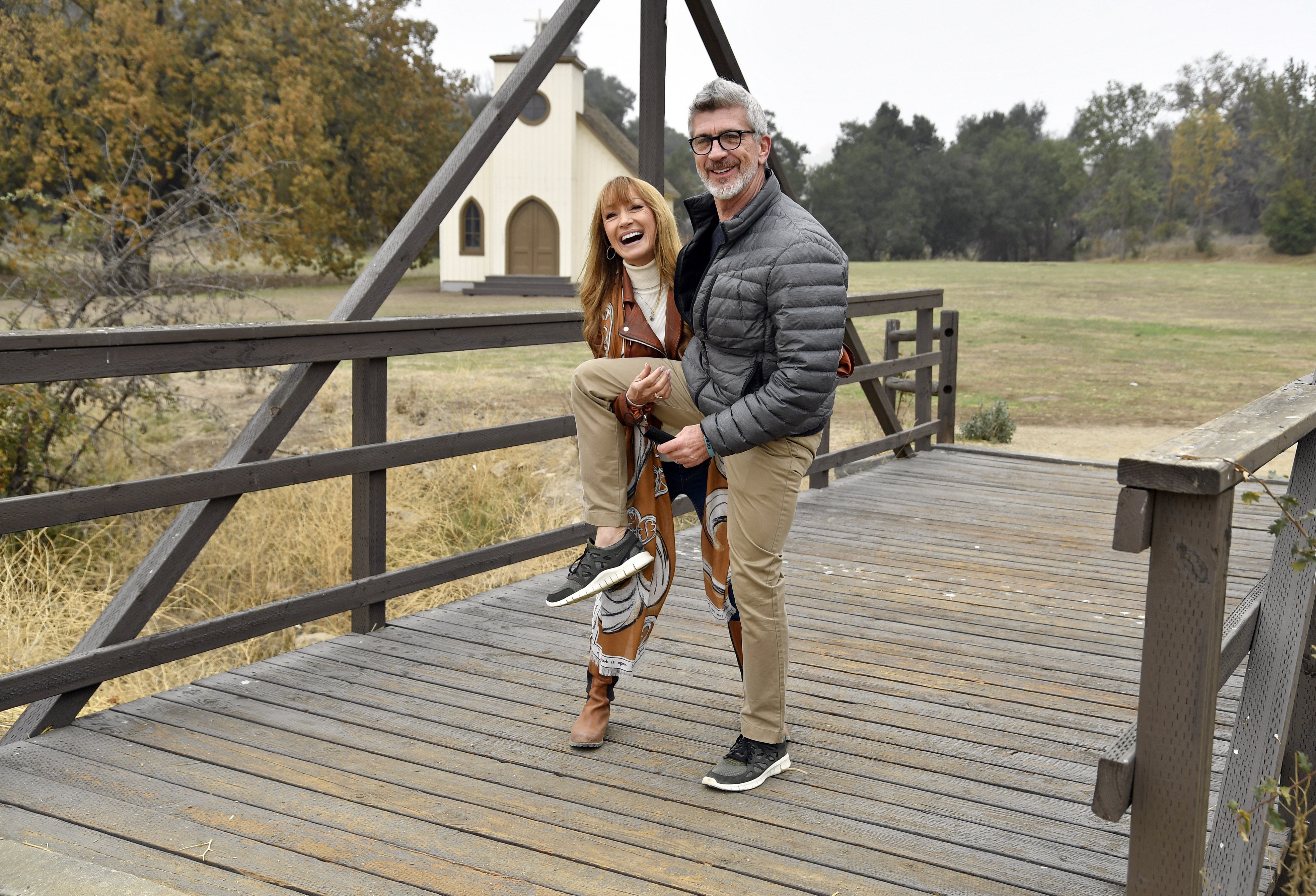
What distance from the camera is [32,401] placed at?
21.4 ft

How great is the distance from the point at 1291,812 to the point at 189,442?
1024 centimetres

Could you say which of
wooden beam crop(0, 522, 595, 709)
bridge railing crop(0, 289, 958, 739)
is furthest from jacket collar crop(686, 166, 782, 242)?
wooden beam crop(0, 522, 595, 709)

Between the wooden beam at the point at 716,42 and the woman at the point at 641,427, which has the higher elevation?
the wooden beam at the point at 716,42

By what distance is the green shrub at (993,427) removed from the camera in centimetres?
1255

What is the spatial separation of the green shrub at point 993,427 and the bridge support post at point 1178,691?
1079 centimetres

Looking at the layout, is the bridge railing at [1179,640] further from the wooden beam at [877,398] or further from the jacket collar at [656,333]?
the wooden beam at [877,398]

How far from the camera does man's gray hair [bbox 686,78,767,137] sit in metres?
2.81

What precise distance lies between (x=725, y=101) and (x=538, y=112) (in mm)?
28058

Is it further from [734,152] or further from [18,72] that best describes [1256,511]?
[18,72]

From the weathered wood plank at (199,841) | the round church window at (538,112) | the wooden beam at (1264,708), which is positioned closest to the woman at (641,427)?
the weathered wood plank at (199,841)

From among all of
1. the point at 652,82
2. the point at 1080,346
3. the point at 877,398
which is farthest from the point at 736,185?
the point at 1080,346

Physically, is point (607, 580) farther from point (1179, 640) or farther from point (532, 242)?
point (532, 242)

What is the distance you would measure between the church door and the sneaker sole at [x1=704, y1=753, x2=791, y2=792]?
92.1 feet

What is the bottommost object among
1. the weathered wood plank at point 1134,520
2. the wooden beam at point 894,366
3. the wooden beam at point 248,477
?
the wooden beam at point 248,477
